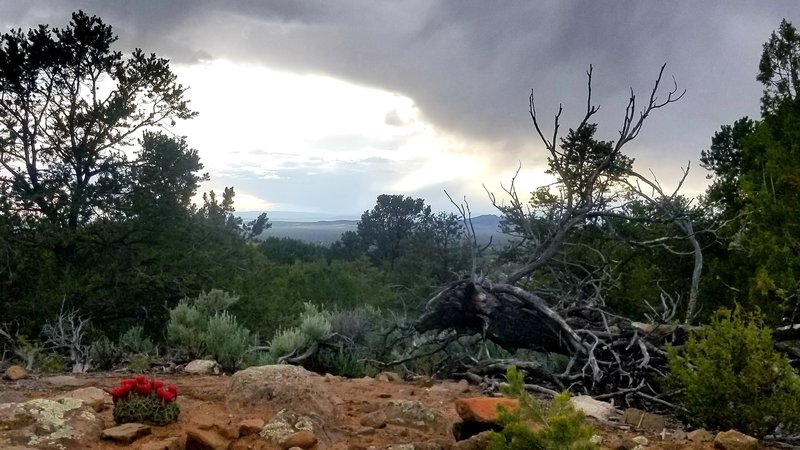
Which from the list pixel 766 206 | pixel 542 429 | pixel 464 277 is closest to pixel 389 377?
pixel 464 277

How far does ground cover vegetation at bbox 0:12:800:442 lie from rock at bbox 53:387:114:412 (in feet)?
8.10

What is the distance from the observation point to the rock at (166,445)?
14.3 ft

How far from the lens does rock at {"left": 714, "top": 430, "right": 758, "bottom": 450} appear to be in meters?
4.50

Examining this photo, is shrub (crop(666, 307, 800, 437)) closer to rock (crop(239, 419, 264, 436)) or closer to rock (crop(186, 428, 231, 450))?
rock (crop(239, 419, 264, 436))

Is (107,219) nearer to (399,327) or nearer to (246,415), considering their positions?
(399,327)

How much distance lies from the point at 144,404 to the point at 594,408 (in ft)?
11.6

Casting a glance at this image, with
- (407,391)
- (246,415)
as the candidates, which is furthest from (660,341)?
(246,415)

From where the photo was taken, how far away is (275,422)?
4.79 metres

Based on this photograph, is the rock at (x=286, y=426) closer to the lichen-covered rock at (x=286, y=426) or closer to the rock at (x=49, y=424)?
the lichen-covered rock at (x=286, y=426)

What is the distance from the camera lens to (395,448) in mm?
4469

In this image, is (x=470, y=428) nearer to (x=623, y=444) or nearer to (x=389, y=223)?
(x=623, y=444)

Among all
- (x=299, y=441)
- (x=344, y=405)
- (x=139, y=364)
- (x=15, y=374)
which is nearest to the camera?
(x=299, y=441)

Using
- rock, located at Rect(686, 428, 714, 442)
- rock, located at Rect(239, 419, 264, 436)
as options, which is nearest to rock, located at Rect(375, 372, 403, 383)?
rock, located at Rect(239, 419, 264, 436)

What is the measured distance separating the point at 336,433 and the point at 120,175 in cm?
1291
